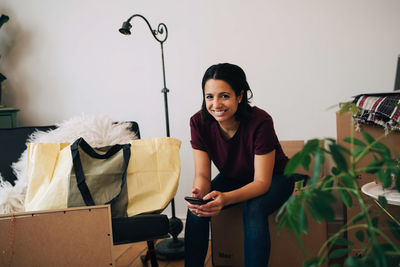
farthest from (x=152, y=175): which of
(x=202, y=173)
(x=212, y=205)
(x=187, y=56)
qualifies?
(x=187, y=56)

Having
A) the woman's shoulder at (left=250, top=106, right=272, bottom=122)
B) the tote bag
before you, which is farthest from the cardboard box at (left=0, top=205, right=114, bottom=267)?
the woman's shoulder at (left=250, top=106, right=272, bottom=122)

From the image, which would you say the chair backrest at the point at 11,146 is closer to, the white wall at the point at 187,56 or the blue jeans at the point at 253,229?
the white wall at the point at 187,56

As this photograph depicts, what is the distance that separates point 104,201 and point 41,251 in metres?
0.30

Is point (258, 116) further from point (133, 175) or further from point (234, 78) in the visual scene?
point (133, 175)

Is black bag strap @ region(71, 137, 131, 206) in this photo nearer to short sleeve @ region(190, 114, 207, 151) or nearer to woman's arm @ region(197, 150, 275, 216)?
short sleeve @ region(190, 114, 207, 151)

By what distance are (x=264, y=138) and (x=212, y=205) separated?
35cm

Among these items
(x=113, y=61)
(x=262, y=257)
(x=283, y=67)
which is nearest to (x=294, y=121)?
(x=283, y=67)

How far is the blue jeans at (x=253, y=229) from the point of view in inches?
53.1

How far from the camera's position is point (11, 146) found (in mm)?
1895

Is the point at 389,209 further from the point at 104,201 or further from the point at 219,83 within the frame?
the point at 104,201

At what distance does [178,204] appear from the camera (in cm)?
239

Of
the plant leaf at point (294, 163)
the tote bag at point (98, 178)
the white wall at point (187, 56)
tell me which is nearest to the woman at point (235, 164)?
the tote bag at point (98, 178)

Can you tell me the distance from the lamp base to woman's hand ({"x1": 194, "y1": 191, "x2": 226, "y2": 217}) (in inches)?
26.9

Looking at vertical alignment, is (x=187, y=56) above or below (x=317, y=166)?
above
